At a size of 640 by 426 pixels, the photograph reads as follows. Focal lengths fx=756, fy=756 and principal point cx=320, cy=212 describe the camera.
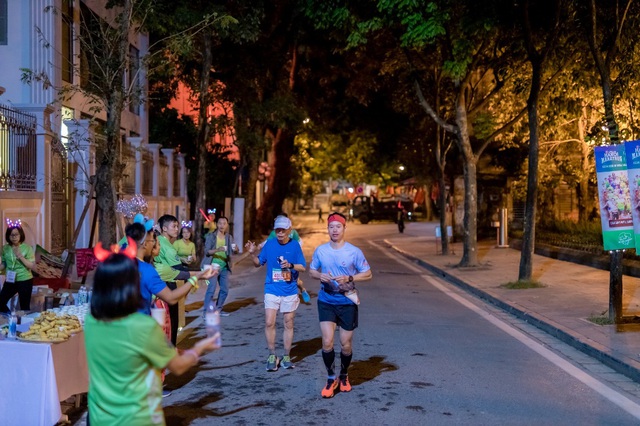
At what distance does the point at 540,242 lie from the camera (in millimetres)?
27578

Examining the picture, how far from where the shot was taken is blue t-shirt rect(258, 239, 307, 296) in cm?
910

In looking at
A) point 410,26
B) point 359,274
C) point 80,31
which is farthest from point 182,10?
point 359,274

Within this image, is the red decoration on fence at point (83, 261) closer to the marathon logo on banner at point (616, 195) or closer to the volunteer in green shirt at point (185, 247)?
the volunteer in green shirt at point (185, 247)

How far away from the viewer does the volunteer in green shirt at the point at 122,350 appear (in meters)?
3.89

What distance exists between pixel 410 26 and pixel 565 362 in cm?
1067

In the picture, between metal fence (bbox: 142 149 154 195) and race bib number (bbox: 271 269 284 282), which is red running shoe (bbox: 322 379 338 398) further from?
metal fence (bbox: 142 149 154 195)

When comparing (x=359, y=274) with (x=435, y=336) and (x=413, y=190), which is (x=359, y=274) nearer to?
(x=435, y=336)

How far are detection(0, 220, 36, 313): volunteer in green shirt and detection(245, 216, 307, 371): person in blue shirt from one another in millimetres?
3845

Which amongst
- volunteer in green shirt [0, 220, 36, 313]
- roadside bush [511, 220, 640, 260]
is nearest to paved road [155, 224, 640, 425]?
volunteer in green shirt [0, 220, 36, 313]

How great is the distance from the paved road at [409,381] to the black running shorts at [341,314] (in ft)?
2.47

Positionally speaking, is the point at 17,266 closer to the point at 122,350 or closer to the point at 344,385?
the point at 344,385

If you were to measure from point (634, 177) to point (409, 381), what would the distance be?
4.84 meters

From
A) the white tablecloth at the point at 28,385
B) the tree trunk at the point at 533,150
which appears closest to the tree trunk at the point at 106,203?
the white tablecloth at the point at 28,385

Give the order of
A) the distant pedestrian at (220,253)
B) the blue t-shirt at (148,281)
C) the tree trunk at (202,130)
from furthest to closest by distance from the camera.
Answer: the tree trunk at (202,130)
the distant pedestrian at (220,253)
the blue t-shirt at (148,281)
